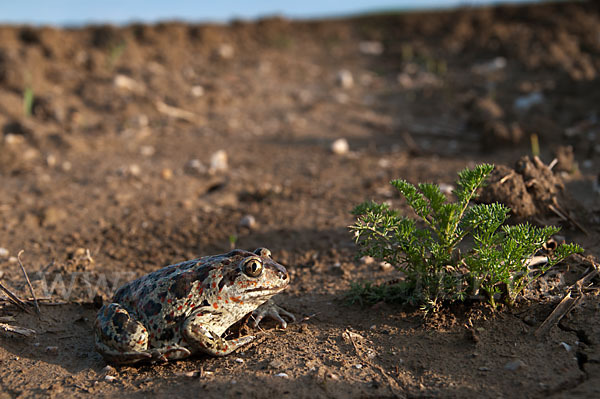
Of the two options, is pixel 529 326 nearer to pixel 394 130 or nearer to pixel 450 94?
pixel 394 130

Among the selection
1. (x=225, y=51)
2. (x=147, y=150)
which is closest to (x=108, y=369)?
(x=147, y=150)

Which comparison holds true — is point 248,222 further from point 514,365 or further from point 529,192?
point 514,365

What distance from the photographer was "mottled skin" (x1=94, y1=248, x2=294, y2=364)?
342cm

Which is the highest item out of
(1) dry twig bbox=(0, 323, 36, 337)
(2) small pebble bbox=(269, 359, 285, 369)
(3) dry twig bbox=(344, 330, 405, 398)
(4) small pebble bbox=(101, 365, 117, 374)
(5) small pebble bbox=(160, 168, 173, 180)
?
(5) small pebble bbox=(160, 168, 173, 180)

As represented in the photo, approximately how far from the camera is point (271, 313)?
3859mm

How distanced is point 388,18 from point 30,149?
897 centimetres

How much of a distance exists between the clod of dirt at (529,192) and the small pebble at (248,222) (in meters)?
2.29

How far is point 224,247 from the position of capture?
5.20 metres

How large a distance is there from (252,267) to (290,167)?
11.6 ft

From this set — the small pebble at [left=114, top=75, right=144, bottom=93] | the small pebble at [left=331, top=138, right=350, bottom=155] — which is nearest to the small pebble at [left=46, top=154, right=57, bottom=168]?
the small pebble at [left=114, top=75, right=144, bottom=93]

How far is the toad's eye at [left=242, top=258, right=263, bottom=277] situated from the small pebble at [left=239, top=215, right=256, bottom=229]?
6.29 feet

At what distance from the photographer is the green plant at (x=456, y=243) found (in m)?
3.39

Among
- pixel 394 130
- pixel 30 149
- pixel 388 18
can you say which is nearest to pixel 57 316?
pixel 30 149

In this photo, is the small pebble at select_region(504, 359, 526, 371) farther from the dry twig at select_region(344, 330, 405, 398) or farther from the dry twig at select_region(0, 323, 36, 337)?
the dry twig at select_region(0, 323, 36, 337)
